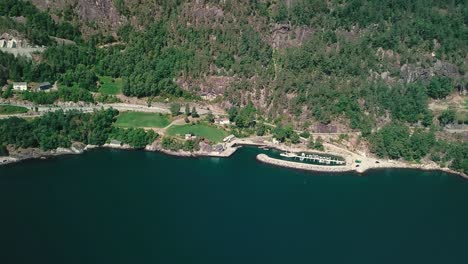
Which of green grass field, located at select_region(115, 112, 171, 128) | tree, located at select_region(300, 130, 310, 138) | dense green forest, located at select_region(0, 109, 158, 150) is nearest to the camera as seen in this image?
dense green forest, located at select_region(0, 109, 158, 150)

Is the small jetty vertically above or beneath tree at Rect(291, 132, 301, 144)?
beneath

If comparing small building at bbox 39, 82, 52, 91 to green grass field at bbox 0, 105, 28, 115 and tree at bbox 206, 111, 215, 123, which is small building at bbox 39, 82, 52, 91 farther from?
tree at bbox 206, 111, 215, 123

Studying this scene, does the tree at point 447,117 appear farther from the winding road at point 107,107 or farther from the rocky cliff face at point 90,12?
the rocky cliff face at point 90,12

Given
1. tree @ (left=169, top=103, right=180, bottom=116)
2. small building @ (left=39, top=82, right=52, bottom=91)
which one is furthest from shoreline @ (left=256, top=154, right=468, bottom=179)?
small building @ (left=39, top=82, right=52, bottom=91)

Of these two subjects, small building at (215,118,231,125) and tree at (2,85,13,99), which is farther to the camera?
small building at (215,118,231,125)

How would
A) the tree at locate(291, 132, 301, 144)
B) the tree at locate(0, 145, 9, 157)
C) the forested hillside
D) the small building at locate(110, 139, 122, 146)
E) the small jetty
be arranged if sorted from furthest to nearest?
the forested hillside, the tree at locate(291, 132, 301, 144), the small building at locate(110, 139, 122, 146), the small jetty, the tree at locate(0, 145, 9, 157)

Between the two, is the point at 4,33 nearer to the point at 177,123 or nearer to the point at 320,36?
the point at 177,123

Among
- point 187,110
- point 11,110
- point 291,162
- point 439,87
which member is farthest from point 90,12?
point 439,87
